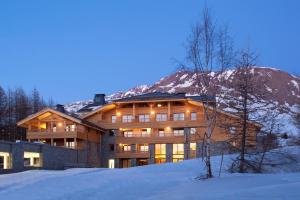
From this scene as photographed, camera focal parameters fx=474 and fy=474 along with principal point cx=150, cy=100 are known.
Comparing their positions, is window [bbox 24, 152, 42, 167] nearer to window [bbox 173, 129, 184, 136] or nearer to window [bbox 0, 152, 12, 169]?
window [bbox 0, 152, 12, 169]

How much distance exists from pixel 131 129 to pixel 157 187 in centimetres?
4130

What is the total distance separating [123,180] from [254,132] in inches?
370

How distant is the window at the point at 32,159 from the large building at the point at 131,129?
1008 cm

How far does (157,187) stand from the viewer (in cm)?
2164

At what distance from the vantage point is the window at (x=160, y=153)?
60688 mm

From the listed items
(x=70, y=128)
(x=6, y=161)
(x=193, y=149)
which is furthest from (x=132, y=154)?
(x=6, y=161)

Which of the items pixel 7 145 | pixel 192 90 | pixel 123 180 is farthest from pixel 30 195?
pixel 7 145

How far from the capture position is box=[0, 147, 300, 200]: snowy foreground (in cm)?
1537

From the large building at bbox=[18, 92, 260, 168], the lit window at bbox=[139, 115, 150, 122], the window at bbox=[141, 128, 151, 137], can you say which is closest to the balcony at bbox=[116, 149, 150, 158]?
the large building at bbox=[18, 92, 260, 168]

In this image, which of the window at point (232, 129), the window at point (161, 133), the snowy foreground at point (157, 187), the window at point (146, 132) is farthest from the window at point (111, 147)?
the window at point (232, 129)

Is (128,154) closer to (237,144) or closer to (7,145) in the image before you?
(7,145)

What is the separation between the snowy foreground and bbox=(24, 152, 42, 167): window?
1795 centimetres

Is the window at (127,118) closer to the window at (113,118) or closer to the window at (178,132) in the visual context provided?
the window at (113,118)

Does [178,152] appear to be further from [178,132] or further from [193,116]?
[193,116]
